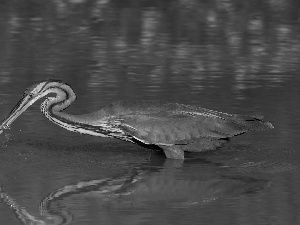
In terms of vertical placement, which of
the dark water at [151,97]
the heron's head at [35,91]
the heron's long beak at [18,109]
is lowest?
the dark water at [151,97]

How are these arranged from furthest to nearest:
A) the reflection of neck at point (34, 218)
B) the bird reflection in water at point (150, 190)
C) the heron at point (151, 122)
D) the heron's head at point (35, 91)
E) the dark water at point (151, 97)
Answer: the heron's head at point (35, 91) < the heron at point (151, 122) < the dark water at point (151, 97) < the bird reflection in water at point (150, 190) < the reflection of neck at point (34, 218)

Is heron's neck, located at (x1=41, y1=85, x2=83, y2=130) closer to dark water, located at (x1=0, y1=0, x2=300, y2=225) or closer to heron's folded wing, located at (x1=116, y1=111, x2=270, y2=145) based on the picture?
dark water, located at (x1=0, y1=0, x2=300, y2=225)

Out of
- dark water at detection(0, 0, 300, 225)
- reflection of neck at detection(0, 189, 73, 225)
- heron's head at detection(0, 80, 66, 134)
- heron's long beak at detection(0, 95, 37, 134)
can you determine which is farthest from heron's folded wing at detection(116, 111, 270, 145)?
reflection of neck at detection(0, 189, 73, 225)

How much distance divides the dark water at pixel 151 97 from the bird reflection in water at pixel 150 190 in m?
0.02

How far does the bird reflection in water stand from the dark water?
2cm

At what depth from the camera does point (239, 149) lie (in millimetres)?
12477

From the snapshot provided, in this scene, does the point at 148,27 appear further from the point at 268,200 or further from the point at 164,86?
the point at 268,200

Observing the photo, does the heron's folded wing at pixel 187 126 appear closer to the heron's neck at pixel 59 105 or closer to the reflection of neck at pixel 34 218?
the heron's neck at pixel 59 105

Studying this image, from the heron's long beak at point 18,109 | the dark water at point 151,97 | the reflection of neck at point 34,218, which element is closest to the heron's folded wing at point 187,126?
the dark water at point 151,97

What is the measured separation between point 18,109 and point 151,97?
286cm

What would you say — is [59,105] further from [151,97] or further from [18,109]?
[151,97]

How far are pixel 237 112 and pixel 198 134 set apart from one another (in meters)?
1.75

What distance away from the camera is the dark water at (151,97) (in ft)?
33.1

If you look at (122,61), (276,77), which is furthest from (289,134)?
(122,61)
